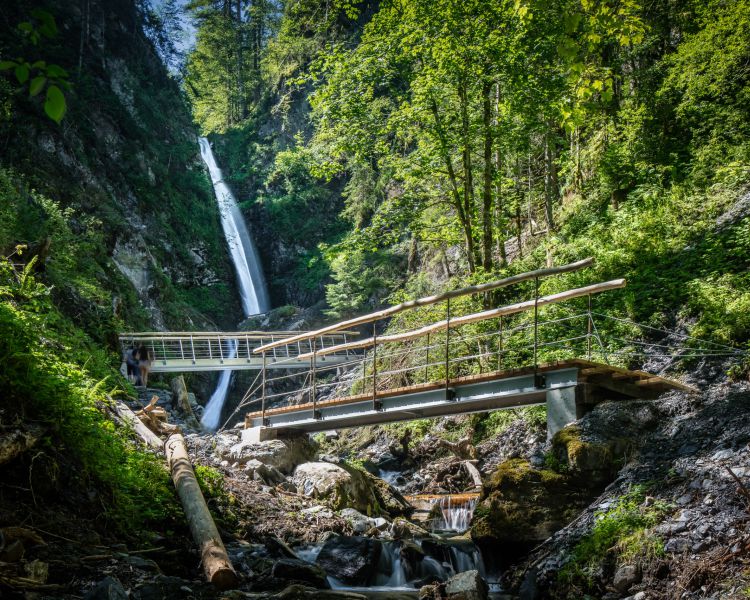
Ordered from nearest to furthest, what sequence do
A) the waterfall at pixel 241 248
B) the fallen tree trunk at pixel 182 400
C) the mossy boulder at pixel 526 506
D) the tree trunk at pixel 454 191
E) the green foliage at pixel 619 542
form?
the green foliage at pixel 619 542 < the mossy boulder at pixel 526 506 < the tree trunk at pixel 454 191 < the fallen tree trunk at pixel 182 400 < the waterfall at pixel 241 248

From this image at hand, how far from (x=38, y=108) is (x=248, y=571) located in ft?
78.3

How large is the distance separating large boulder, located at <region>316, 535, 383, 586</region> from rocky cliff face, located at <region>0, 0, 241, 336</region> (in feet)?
35.6

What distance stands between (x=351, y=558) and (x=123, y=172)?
26.4 m

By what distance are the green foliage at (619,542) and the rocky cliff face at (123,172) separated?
13438mm

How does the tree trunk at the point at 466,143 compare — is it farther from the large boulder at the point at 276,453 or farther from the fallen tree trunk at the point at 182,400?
the fallen tree trunk at the point at 182,400

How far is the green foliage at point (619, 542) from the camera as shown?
4.37 metres

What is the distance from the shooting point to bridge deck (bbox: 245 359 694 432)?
280 inches

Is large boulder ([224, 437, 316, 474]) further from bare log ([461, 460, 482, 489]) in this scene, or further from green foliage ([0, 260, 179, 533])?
green foliage ([0, 260, 179, 533])

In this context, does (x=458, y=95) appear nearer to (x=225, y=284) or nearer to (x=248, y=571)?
(x=248, y=571)

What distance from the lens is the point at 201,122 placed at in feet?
162

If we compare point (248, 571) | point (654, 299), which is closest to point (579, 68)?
point (248, 571)

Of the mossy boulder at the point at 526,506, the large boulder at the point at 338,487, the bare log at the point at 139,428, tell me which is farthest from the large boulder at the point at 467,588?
the bare log at the point at 139,428

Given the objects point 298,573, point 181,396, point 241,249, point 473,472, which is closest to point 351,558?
point 298,573

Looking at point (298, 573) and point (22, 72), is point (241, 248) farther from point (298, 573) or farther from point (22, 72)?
point (22, 72)
